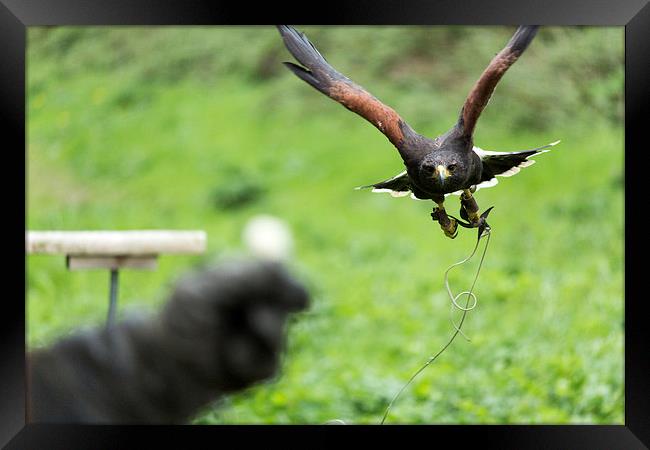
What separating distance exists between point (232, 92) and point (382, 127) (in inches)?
289

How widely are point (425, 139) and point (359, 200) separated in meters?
6.04

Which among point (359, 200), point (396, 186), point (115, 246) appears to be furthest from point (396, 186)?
point (359, 200)

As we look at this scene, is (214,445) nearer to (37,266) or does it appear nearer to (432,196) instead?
(432,196)

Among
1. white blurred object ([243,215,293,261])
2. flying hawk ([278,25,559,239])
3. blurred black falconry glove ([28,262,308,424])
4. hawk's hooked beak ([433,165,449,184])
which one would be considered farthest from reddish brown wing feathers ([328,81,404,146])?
white blurred object ([243,215,293,261])

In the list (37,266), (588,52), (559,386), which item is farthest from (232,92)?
(559,386)

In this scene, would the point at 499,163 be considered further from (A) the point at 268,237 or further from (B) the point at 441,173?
(A) the point at 268,237

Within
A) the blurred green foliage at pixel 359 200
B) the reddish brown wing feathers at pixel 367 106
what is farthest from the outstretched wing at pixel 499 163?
the blurred green foliage at pixel 359 200

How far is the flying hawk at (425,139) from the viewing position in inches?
60.5

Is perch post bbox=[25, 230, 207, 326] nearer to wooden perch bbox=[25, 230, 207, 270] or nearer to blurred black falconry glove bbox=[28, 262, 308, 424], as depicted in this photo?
wooden perch bbox=[25, 230, 207, 270]

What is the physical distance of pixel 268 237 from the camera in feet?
21.3

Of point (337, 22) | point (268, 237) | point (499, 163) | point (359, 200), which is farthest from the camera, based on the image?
point (359, 200)

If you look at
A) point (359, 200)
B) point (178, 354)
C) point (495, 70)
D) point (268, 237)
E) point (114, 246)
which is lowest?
point (359, 200)

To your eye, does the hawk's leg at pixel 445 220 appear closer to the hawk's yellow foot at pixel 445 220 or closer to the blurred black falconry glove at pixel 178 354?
the hawk's yellow foot at pixel 445 220

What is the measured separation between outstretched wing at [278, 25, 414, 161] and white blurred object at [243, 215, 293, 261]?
3972 millimetres
